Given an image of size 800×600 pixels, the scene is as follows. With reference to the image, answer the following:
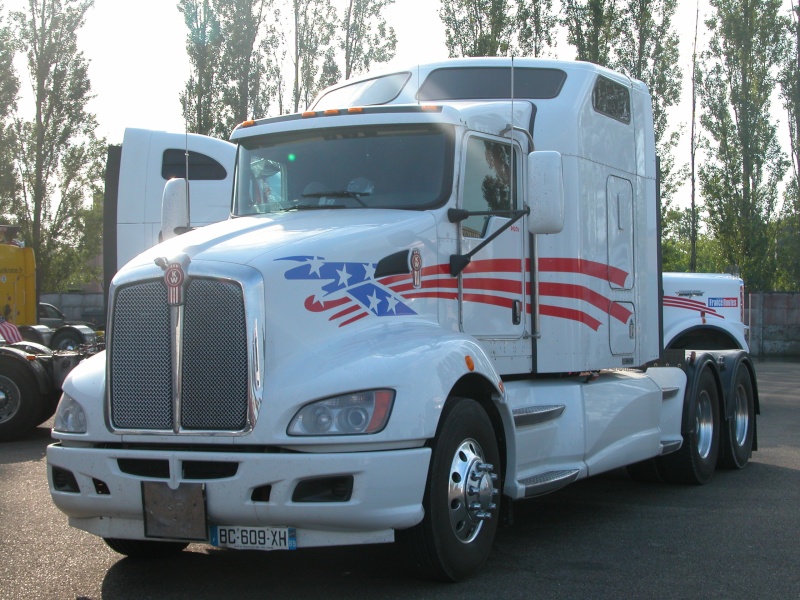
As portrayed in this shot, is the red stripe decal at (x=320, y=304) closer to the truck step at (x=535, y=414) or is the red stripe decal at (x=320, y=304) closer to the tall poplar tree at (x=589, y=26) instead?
the truck step at (x=535, y=414)

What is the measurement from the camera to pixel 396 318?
20.6 ft

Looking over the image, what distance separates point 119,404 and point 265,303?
1005 mm

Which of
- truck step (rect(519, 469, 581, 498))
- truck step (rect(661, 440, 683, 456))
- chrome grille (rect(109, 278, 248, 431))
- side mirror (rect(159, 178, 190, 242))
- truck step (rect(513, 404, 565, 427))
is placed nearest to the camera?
chrome grille (rect(109, 278, 248, 431))

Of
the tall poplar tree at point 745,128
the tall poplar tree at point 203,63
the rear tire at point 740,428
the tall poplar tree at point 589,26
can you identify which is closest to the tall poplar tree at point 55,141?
the tall poplar tree at point 203,63

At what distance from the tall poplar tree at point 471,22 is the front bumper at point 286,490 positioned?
25.1 m

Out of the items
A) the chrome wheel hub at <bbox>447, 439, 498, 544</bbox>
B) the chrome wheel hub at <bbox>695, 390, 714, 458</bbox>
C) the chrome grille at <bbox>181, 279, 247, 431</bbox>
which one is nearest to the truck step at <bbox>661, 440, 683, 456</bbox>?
the chrome wheel hub at <bbox>695, 390, 714, 458</bbox>

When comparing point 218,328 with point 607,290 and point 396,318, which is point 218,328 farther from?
point 607,290

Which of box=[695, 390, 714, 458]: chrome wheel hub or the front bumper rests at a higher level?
the front bumper

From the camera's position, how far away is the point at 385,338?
5957mm

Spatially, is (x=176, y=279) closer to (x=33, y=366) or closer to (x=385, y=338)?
(x=385, y=338)

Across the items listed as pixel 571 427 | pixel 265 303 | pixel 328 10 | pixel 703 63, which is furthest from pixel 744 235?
pixel 265 303

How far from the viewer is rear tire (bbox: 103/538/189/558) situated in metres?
6.50

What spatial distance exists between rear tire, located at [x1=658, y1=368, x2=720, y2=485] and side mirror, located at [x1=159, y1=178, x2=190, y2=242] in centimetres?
489

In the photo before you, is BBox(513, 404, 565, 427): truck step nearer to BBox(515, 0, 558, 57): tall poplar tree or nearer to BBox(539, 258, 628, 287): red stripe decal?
BBox(539, 258, 628, 287): red stripe decal
